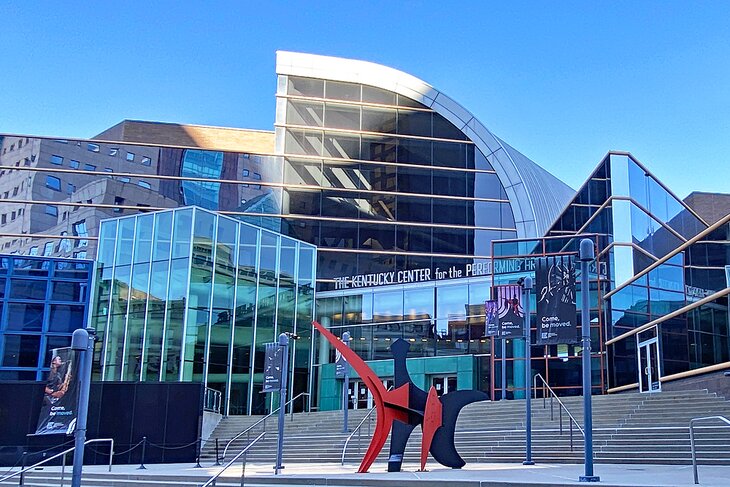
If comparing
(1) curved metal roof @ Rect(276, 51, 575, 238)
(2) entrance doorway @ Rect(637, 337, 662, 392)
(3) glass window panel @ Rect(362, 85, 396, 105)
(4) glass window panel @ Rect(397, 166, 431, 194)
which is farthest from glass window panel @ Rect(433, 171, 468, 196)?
(2) entrance doorway @ Rect(637, 337, 662, 392)

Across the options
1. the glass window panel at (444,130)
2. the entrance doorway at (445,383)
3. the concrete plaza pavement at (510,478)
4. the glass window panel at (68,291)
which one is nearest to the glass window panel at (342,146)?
the glass window panel at (444,130)

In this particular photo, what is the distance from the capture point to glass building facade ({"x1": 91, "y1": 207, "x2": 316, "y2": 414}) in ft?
119

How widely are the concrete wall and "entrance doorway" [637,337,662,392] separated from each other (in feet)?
37.1

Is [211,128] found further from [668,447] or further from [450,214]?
[668,447]

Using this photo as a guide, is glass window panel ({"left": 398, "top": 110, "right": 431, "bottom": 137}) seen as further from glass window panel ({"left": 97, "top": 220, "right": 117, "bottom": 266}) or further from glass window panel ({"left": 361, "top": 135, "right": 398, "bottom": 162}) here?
glass window panel ({"left": 97, "top": 220, "right": 117, "bottom": 266})

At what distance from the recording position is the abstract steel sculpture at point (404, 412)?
18328 mm

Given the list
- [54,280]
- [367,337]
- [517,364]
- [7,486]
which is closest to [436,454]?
[7,486]

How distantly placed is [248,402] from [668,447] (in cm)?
2298

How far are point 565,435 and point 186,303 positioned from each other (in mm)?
19457

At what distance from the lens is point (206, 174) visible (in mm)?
56594

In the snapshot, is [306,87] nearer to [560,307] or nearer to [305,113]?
[305,113]

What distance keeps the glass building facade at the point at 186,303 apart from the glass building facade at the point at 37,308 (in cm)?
1114

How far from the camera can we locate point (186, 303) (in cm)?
3656

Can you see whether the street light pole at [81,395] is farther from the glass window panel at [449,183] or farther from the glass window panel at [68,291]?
the glass window panel at [449,183]
